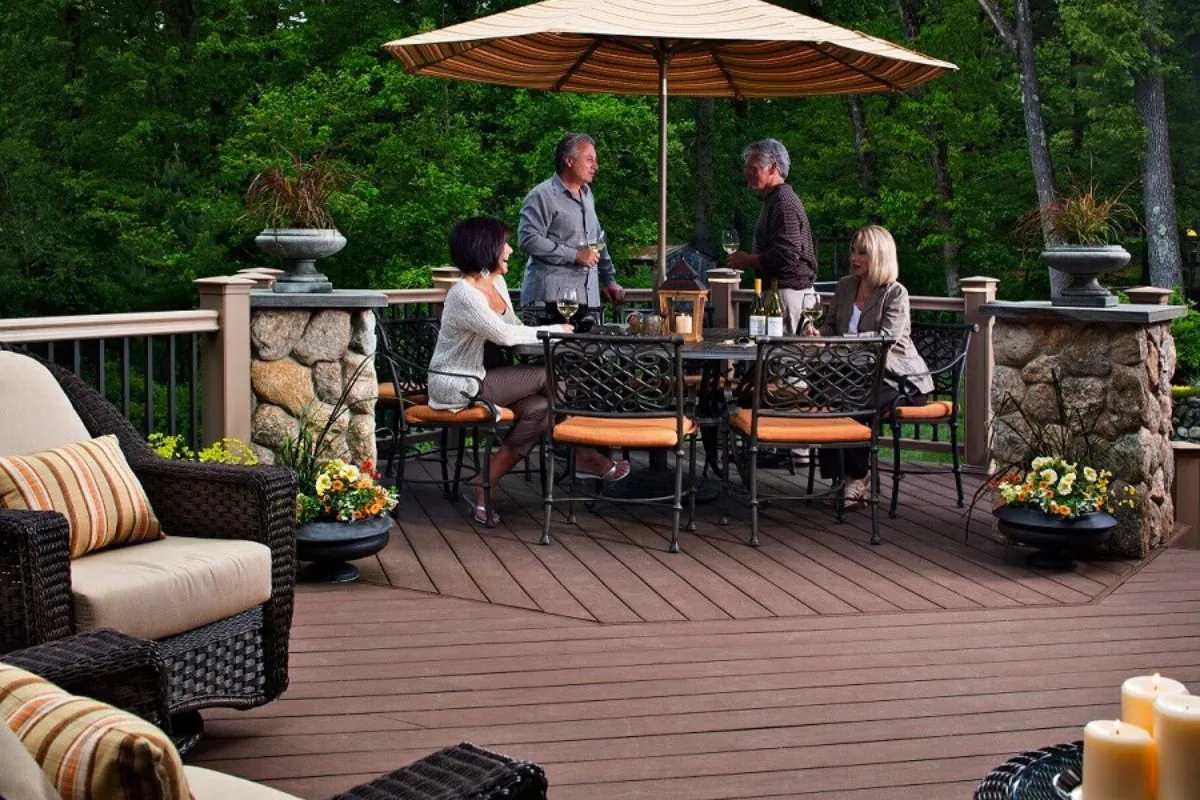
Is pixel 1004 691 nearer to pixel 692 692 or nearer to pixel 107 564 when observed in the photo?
pixel 692 692

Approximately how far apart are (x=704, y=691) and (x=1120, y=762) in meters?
2.17

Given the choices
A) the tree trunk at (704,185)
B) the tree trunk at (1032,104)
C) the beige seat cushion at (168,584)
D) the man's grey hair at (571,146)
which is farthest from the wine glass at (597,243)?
the tree trunk at (704,185)

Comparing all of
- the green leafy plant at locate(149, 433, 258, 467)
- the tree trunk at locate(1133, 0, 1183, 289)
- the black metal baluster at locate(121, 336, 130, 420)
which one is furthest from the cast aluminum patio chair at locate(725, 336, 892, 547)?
the tree trunk at locate(1133, 0, 1183, 289)

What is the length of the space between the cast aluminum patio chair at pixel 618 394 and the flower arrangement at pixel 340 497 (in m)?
0.87

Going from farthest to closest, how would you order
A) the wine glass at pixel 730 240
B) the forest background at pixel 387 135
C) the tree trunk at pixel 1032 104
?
the tree trunk at pixel 1032 104
the forest background at pixel 387 135
the wine glass at pixel 730 240

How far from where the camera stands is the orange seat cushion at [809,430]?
589cm

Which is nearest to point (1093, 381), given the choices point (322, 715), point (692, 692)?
point (692, 692)

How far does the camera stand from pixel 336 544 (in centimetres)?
514

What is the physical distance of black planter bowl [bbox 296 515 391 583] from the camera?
5125 millimetres

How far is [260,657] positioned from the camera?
3.68 m

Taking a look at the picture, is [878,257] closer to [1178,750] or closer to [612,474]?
[612,474]

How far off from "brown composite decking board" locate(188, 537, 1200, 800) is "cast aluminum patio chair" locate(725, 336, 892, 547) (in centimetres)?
75

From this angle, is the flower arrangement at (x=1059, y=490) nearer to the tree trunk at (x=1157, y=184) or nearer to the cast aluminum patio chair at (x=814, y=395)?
the cast aluminum patio chair at (x=814, y=395)

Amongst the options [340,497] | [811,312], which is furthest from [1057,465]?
[340,497]
